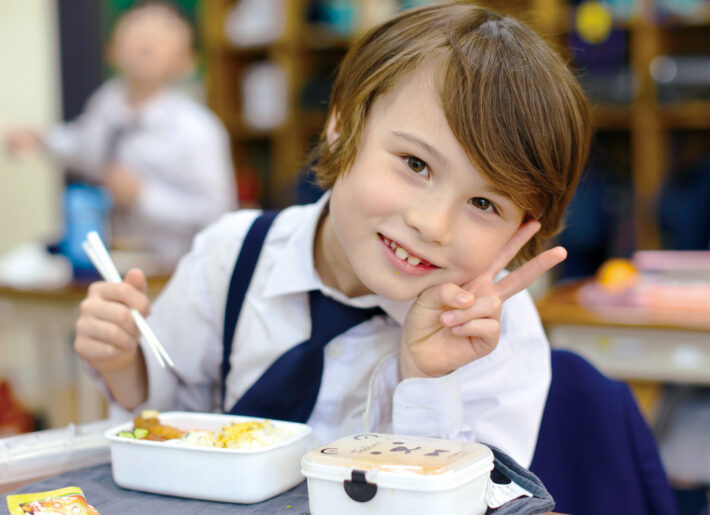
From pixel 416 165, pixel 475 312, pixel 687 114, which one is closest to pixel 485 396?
pixel 475 312

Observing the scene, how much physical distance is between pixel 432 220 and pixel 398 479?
0.27 meters

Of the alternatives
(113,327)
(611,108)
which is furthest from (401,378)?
(611,108)

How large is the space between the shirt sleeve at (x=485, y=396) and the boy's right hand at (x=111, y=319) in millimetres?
284

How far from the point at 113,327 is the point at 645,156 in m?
3.29

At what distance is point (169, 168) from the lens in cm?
315

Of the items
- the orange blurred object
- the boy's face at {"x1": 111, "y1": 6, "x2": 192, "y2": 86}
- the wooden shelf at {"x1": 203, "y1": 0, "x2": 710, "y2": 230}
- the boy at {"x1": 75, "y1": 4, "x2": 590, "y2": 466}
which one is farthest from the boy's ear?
the boy's face at {"x1": 111, "y1": 6, "x2": 192, "y2": 86}

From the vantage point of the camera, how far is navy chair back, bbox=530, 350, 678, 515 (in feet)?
3.51

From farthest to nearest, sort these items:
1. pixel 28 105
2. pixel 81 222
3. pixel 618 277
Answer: pixel 28 105 → pixel 81 222 → pixel 618 277

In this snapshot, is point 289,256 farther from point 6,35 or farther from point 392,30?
point 6,35

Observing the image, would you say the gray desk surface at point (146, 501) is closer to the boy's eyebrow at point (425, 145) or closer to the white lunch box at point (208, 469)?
the white lunch box at point (208, 469)

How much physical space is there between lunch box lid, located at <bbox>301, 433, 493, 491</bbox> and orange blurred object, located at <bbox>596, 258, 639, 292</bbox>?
159 centimetres

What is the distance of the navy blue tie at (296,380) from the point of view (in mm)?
949

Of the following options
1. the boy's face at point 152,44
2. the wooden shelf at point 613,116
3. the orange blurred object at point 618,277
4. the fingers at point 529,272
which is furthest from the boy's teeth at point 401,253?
the wooden shelf at point 613,116

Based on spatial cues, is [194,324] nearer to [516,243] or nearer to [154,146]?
[516,243]
